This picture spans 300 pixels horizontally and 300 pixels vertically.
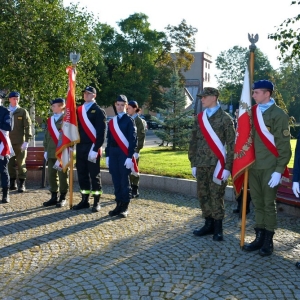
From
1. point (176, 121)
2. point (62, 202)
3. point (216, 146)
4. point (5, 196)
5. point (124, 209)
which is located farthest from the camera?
point (176, 121)

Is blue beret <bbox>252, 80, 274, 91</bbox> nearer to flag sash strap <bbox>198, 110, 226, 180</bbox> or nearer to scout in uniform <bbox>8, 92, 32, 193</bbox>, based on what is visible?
flag sash strap <bbox>198, 110, 226, 180</bbox>

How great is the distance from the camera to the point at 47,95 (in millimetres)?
13258

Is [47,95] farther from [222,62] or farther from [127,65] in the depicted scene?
[222,62]

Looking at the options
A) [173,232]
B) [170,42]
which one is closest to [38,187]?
[173,232]

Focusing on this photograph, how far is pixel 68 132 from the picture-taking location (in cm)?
768

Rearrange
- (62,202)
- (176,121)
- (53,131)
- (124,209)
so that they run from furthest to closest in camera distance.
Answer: (176,121)
(53,131)
(62,202)
(124,209)

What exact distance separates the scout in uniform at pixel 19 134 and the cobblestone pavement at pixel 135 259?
203 centimetres

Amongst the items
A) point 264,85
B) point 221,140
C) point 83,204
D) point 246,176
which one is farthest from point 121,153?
point 264,85

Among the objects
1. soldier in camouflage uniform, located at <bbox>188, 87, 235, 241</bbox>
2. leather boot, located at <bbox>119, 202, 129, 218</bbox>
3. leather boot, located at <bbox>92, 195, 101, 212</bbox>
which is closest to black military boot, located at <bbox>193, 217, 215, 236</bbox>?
soldier in camouflage uniform, located at <bbox>188, 87, 235, 241</bbox>

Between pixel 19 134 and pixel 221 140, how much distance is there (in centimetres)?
540

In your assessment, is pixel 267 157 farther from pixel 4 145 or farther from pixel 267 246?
pixel 4 145

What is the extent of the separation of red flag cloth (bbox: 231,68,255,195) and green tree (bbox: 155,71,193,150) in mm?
12647

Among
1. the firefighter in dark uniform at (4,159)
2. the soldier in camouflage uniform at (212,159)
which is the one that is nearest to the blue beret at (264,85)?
the soldier in camouflage uniform at (212,159)

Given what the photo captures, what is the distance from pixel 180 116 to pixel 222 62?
6229 cm
